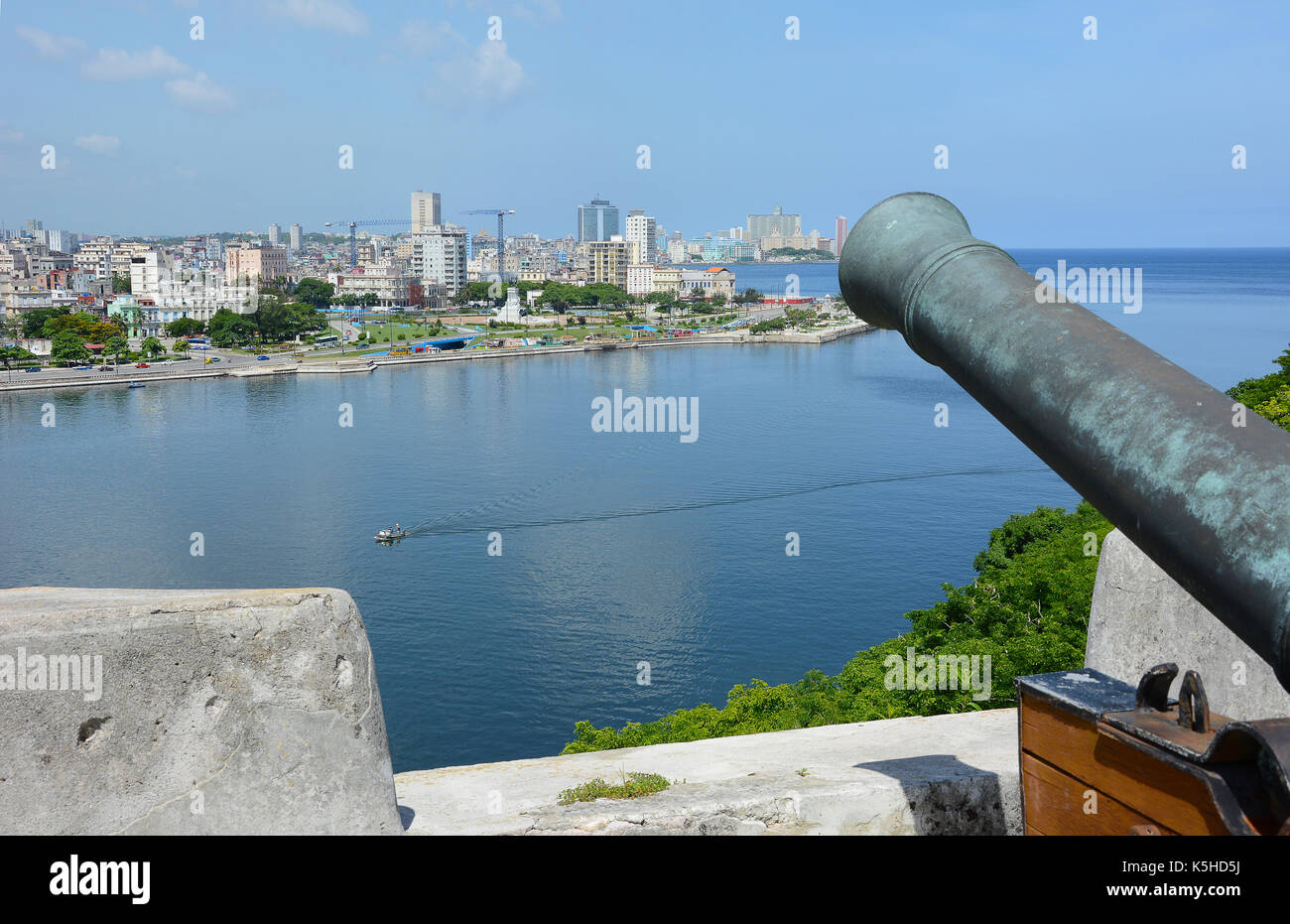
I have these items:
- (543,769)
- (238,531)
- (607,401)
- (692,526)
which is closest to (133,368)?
(607,401)

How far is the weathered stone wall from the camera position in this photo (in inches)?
123

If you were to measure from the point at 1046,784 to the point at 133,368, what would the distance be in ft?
238

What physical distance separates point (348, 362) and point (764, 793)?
70.0m

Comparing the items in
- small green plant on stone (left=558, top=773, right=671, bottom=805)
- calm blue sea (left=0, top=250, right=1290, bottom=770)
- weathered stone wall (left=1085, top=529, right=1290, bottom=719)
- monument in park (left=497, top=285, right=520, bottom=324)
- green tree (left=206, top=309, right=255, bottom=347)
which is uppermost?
monument in park (left=497, top=285, right=520, bottom=324)

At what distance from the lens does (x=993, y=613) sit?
39.9 ft

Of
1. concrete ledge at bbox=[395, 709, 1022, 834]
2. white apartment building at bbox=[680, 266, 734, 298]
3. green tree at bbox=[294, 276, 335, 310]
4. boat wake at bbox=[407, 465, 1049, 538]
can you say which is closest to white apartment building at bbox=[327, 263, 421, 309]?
green tree at bbox=[294, 276, 335, 310]

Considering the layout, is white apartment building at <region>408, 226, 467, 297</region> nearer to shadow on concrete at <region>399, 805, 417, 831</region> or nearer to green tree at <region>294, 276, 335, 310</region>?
green tree at <region>294, 276, 335, 310</region>

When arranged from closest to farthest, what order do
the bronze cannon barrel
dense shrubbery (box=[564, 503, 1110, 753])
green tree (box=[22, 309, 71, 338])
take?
the bronze cannon barrel < dense shrubbery (box=[564, 503, 1110, 753]) < green tree (box=[22, 309, 71, 338])

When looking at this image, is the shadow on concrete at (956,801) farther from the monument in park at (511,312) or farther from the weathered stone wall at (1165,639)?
the monument in park at (511,312)

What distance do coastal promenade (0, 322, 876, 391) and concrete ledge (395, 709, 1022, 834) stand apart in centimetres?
6388

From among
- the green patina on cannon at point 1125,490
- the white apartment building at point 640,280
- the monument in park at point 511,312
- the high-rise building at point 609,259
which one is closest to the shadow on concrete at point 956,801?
the green patina on cannon at point 1125,490

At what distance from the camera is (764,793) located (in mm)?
3293

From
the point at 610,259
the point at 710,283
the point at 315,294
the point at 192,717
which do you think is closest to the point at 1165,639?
the point at 192,717

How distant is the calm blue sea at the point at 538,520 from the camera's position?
2158 cm
